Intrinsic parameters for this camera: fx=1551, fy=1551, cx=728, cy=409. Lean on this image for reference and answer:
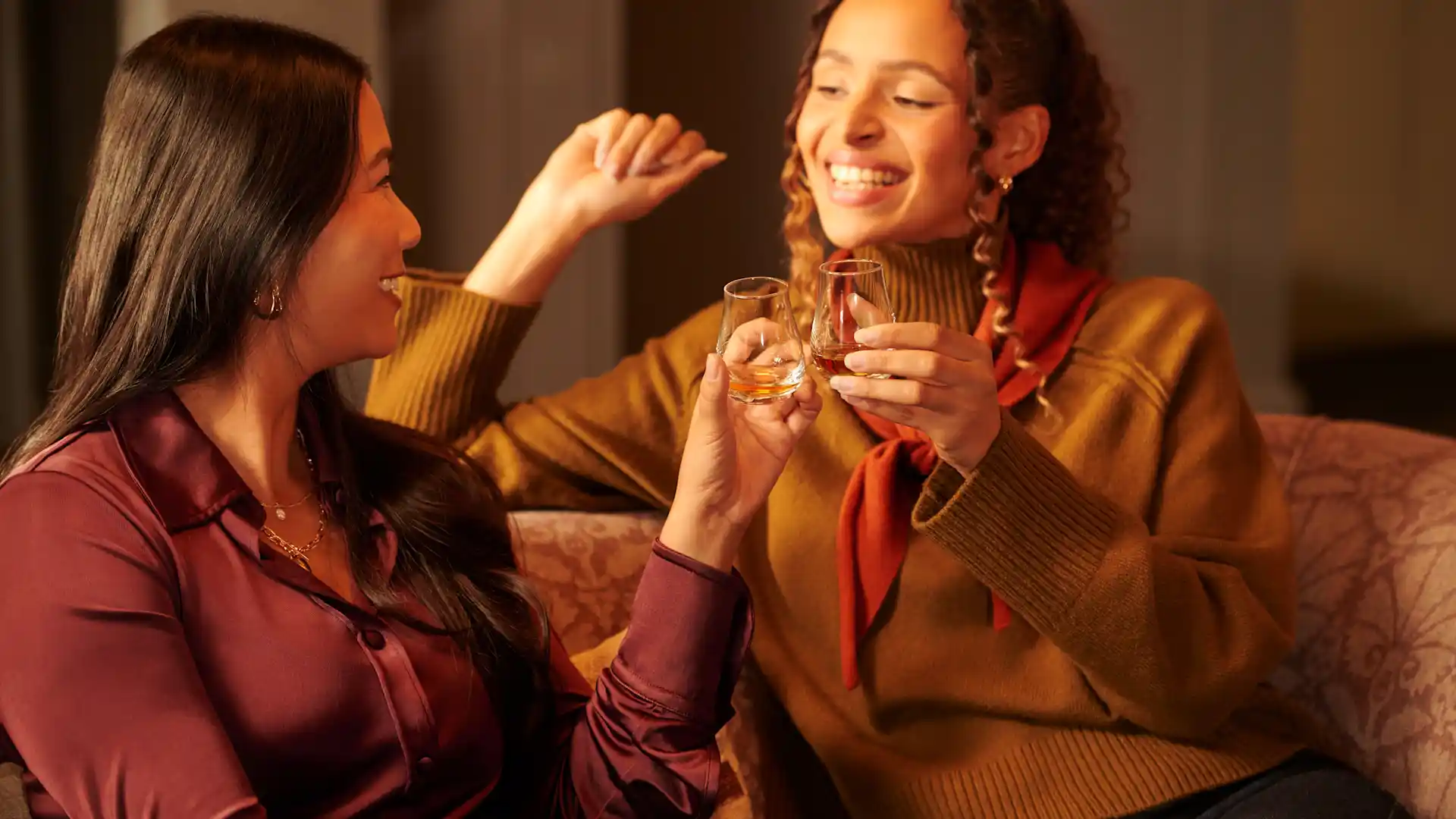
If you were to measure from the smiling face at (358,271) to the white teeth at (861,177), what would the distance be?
0.51m

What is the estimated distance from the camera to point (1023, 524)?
4.93 feet

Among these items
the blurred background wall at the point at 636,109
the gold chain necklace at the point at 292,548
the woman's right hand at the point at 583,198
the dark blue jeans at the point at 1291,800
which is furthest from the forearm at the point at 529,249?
the dark blue jeans at the point at 1291,800

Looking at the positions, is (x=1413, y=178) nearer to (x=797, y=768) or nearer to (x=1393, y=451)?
(x=1393, y=451)

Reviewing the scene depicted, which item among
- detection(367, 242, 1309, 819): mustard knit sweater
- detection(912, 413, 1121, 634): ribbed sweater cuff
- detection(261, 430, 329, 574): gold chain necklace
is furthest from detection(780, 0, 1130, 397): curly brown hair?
detection(261, 430, 329, 574): gold chain necklace

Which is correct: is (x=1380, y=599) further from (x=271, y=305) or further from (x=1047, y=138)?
(x=271, y=305)

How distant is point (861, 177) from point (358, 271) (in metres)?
0.59

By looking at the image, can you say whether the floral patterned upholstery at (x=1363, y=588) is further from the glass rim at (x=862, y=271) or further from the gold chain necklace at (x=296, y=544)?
the glass rim at (x=862, y=271)

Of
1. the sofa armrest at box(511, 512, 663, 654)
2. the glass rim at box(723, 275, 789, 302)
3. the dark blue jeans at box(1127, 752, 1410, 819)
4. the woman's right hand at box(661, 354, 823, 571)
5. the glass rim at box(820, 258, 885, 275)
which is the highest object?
the glass rim at box(820, 258, 885, 275)

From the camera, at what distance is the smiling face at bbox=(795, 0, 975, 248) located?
66.1 inches

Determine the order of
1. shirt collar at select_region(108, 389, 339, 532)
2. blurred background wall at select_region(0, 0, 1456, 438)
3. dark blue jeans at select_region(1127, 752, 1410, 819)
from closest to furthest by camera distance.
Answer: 1. shirt collar at select_region(108, 389, 339, 532)
2. dark blue jeans at select_region(1127, 752, 1410, 819)
3. blurred background wall at select_region(0, 0, 1456, 438)

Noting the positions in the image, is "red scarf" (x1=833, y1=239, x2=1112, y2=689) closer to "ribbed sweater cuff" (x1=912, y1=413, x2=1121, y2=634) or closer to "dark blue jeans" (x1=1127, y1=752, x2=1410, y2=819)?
"ribbed sweater cuff" (x1=912, y1=413, x2=1121, y2=634)

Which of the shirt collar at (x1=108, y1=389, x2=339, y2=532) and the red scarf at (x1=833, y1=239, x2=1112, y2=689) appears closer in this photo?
the shirt collar at (x1=108, y1=389, x2=339, y2=532)

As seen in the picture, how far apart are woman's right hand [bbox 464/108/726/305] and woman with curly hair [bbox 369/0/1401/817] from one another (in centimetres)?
4

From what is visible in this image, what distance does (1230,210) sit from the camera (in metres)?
3.44
